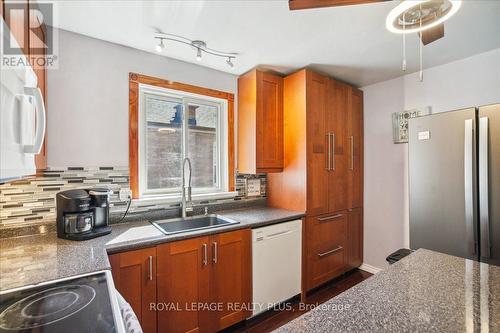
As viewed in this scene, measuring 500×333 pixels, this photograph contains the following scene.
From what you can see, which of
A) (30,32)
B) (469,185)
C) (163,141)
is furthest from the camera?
(163,141)

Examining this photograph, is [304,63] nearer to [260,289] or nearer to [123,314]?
[260,289]

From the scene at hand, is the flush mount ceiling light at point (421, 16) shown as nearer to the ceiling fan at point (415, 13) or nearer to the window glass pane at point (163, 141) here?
the ceiling fan at point (415, 13)

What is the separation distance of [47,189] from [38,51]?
0.89 metres

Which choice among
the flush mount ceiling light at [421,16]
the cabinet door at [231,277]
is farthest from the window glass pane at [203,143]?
the flush mount ceiling light at [421,16]

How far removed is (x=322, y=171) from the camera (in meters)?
2.41

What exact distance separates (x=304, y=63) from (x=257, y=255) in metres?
1.84

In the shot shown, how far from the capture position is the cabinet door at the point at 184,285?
1.52 metres

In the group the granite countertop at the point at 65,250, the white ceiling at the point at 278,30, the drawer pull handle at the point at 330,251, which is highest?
the white ceiling at the point at 278,30

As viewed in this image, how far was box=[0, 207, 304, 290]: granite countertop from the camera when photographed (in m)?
0.99

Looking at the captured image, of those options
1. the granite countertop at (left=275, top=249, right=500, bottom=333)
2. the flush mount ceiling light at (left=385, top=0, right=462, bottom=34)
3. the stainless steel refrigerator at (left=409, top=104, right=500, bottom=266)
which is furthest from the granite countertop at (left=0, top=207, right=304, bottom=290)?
the flush mount ceiling light at (left=385, top=0, right=462, bottom=34)

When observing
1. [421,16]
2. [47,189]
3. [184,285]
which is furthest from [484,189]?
[47,189]

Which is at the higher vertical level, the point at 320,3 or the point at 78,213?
the point at 320,3

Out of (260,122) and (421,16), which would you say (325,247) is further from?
(421,16)

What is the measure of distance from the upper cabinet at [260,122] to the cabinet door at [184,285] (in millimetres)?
1006
